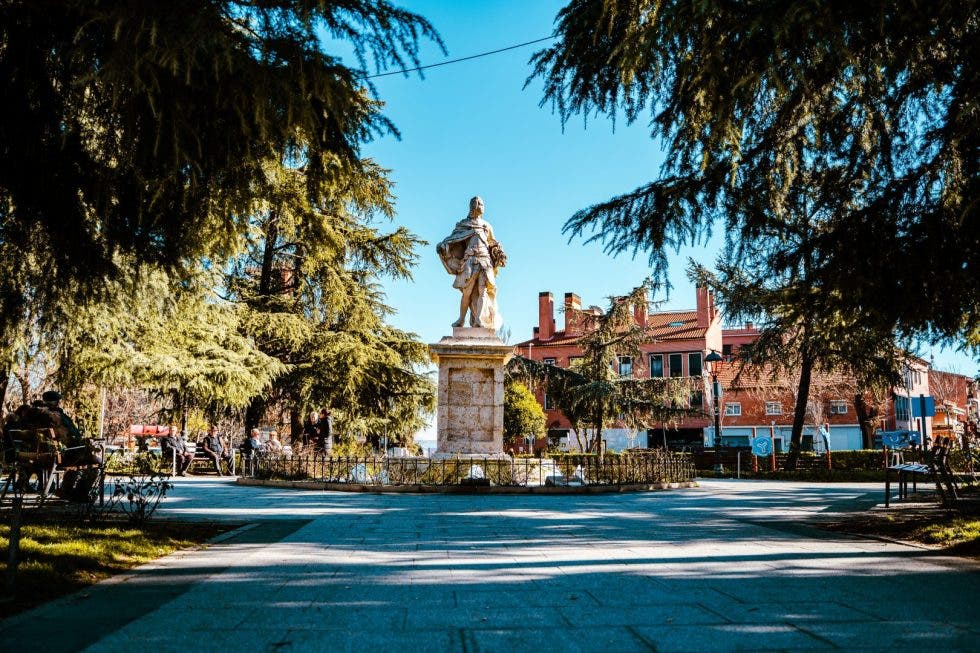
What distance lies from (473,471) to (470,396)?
1.98 metres

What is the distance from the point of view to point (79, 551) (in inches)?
240

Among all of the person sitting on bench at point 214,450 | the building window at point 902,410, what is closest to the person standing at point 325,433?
the person sitting on bench at point 214,450

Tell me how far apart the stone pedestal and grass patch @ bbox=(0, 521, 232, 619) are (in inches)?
299

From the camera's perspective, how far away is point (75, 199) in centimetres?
648

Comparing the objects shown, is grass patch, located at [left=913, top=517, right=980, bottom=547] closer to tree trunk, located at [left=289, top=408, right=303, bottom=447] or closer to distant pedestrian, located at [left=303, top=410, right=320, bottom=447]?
distant pedestrian, located at [left=303, top=410, right=320, bottom=447]

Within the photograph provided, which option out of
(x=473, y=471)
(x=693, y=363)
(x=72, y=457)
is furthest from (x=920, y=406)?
(x=693, y=363)

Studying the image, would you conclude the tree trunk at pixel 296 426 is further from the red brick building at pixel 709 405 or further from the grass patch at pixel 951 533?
the red brick building at pixel 709 405

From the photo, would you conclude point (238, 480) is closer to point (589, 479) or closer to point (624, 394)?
point (589, 479)

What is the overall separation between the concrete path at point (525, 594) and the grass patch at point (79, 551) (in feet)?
0.69

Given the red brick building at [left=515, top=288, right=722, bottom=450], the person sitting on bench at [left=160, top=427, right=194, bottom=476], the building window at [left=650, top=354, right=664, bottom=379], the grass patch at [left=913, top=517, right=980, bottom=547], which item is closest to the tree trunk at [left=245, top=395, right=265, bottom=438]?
the person sitting on bench at [left=160, top=427, right=194, bottom=476]

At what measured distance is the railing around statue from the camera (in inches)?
571

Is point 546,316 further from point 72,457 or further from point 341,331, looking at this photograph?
point 72,457

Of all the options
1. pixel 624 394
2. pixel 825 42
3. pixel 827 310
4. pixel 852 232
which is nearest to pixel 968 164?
pixel 852 232

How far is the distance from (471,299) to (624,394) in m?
12.2
